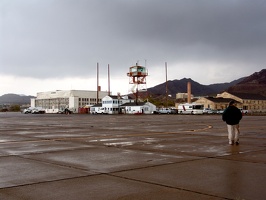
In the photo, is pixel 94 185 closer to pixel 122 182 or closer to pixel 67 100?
pixel 122 182

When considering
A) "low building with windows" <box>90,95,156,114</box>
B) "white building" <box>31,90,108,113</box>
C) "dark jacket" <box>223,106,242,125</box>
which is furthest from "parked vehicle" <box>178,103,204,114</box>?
"dark jacket" <box>223,106,242,125</box>

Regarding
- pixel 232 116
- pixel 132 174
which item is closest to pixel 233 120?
pixel 232 116

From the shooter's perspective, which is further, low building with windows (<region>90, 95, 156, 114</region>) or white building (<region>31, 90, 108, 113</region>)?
white building (<region>31, 90, 108, 113</region>)

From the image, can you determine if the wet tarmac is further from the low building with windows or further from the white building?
the white building

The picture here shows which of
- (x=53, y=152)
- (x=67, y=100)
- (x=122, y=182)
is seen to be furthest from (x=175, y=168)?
(x=67, y=100)

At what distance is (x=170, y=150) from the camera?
1168 centimetres

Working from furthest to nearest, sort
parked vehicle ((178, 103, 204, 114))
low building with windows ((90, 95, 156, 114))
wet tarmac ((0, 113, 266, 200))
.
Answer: low building with windows ((90, 95, 156, 114)) → parked vehicle ((178, 103, 204, 114)) → wet tarmac ((0, 113, 266, 200))

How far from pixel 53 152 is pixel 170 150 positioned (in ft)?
12.5

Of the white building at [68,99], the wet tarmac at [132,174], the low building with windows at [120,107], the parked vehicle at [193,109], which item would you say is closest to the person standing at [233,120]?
the wet tarmac at [132,174]

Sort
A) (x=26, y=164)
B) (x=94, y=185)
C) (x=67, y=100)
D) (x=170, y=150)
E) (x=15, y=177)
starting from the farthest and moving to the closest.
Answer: (x=67, y=100)
(x=170, y=150)
(x=26, y=164)
(x=15, y=177)
(x=94, y=185)

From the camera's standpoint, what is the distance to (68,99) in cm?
16000

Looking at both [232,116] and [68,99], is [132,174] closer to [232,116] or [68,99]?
[232,116]

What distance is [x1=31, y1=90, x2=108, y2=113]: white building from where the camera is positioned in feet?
518

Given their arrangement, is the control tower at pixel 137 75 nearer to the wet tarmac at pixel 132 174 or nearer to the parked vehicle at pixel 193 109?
the parked vehicle at pixel 193 109
